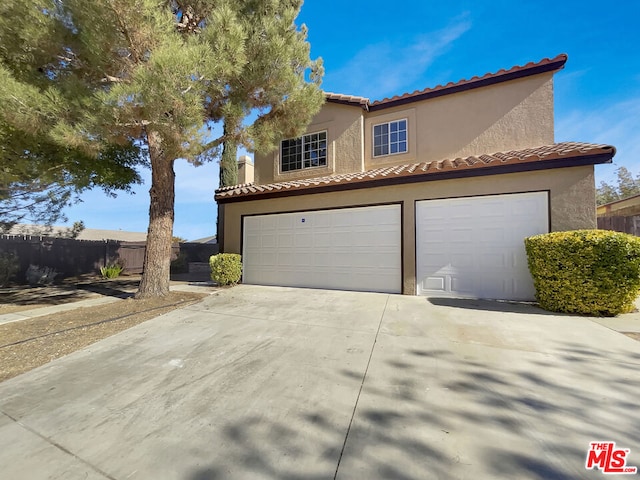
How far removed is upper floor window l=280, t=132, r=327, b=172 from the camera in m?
10.6

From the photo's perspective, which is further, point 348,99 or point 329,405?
point 348,99

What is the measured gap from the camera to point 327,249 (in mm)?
8516

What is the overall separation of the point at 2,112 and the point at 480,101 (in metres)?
11.5

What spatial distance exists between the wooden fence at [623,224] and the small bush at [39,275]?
21.9 meters

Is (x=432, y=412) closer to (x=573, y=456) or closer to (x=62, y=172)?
(x=573, y=456)

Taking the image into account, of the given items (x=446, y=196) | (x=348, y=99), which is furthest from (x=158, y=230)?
(x=348, y=99)

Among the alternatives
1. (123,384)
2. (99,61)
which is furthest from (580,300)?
(99,61)

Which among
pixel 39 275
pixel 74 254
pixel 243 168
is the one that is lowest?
pixel 39 275

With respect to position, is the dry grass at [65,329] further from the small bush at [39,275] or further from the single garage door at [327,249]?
the small bush at [39,275]

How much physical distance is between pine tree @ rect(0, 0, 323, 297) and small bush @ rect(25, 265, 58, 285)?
750 cm

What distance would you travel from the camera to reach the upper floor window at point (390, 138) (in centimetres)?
→ 962

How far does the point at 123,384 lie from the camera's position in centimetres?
301

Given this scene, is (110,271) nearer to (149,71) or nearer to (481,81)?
(149,71)

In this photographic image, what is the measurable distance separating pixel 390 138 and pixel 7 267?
14288 mm
